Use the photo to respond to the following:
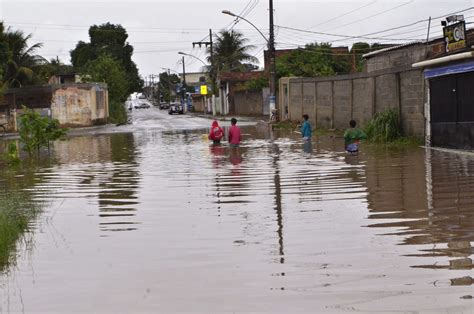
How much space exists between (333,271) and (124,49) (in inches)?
4007

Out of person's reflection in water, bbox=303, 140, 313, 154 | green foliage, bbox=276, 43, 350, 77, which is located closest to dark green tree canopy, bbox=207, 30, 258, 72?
green foliage, bbox=276, 43, 350, 77

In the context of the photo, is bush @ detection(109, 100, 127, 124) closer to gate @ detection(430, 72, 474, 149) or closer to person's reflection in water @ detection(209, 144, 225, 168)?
person's reflection in water @ detection(209, 144, 225, 168)

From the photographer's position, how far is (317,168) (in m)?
17.9

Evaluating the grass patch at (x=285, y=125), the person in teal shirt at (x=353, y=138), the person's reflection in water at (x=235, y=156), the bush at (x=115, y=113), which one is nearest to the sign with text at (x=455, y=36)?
the person in teal shirt at (x=353, y=138)

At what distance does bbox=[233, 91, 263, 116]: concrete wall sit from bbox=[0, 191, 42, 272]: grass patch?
56.5m

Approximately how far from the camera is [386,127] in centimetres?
2645

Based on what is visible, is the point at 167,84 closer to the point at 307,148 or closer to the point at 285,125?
the point at 285,125

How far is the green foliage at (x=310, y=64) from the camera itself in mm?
57781

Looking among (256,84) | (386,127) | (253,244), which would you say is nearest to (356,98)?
(386,127)

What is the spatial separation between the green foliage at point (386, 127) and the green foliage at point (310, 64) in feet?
98.0

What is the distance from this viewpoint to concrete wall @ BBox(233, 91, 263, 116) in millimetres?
70375

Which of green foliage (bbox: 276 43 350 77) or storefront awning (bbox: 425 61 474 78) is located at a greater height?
green foliage (bbox: 276 43 350 77)

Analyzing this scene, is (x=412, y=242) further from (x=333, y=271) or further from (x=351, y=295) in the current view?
(x=351, y=295)

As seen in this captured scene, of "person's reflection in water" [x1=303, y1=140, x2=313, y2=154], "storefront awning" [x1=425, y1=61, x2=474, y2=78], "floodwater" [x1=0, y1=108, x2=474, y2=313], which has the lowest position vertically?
"floodwater" [x1=0, y1=108, x2=474, y2=313]
